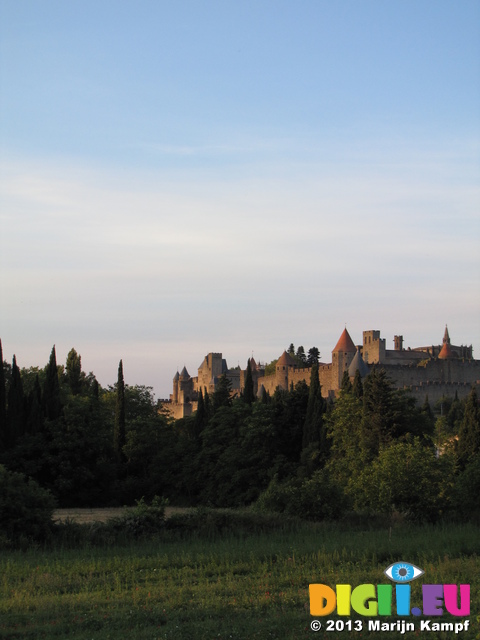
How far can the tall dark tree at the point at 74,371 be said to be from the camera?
212 ft

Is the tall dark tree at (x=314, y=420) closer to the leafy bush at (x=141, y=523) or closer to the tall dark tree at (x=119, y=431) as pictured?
the tall dark tree at (x=119, y=431)

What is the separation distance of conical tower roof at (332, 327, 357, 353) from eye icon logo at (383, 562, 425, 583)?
7047 centimetres

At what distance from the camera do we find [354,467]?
3472 centimetres

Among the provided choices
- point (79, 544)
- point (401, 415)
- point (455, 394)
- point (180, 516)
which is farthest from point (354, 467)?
point (455, 394)

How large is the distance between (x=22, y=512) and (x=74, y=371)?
47.9 meters

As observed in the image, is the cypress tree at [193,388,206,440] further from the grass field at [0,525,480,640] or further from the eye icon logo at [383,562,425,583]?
the eye icon logo at [383,562,425,583]

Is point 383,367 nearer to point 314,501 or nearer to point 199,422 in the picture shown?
point 199,422

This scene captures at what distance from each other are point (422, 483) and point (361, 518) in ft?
10.4

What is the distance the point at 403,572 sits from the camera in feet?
41.4

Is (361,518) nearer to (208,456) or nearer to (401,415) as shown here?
(401,415)

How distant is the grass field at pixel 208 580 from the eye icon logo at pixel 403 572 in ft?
0.70

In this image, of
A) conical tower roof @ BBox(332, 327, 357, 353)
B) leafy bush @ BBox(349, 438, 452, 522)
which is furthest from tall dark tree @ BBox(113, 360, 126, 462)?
conical tower roof @ BBox(332, 327, 357, 353)

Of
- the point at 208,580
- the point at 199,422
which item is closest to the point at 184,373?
the point at 199,422

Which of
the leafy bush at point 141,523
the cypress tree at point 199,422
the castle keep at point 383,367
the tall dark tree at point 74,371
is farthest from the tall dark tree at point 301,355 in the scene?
the leafy bush at point 141,523
